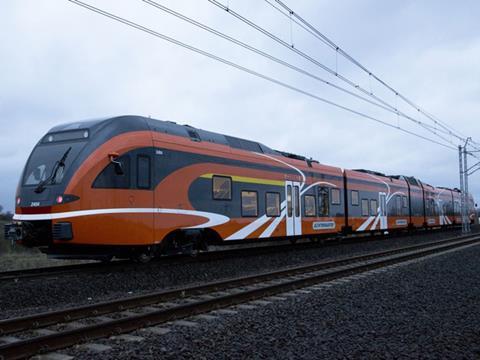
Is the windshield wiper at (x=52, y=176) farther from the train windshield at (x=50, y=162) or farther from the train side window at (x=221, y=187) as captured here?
the train side window at (x=221, y=187)

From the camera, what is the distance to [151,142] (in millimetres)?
11211

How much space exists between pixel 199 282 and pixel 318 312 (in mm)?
3905

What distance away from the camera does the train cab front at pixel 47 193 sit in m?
9.62

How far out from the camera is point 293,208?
55.3ft

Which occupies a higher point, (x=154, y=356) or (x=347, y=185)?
(x=347, y=185)

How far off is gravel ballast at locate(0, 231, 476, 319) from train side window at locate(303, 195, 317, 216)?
346 centimetres

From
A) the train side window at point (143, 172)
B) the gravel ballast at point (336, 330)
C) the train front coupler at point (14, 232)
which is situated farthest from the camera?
the train side window at point (143, 172)

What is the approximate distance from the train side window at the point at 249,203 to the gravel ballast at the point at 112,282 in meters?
1.46

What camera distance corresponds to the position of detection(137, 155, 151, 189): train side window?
35.3ft

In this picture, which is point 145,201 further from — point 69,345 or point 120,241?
point 69,345

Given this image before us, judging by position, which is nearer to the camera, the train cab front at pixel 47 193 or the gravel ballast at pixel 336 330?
the gravel ballast at pixel 336 330

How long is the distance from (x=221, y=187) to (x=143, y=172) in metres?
3.14

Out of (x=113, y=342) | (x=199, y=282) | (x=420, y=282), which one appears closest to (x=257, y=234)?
(x=199, y=282)

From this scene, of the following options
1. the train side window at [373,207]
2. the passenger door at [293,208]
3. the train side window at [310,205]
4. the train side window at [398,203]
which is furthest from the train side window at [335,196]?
the train side window at [398,203]
